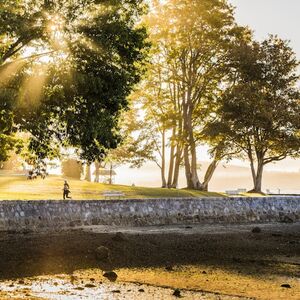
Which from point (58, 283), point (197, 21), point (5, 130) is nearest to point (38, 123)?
point (5, 130)

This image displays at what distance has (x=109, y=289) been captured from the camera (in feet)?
44.1

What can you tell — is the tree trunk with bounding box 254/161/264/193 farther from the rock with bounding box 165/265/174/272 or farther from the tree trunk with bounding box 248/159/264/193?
the rock with bounding box 165/265/174/272

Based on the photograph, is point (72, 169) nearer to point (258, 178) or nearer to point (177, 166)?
point (177, 166)

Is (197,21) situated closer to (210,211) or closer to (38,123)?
(210,211)

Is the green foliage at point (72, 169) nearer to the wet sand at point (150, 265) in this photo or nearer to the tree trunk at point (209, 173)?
the tree trunk at point (209, 173)

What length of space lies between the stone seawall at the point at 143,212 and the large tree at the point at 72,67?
372 centimetres

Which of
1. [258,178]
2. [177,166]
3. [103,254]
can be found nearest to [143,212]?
[103,254]

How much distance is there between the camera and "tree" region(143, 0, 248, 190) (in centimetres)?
4722

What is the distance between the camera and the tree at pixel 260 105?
156 ft

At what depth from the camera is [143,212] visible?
30.7 metres

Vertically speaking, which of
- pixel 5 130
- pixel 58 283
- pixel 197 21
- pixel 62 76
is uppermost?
pixel 197 21

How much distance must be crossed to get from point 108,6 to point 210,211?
14924 mm

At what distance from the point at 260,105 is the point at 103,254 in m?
32.2

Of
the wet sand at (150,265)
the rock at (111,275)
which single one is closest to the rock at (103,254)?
the wet sand at (150,265)
